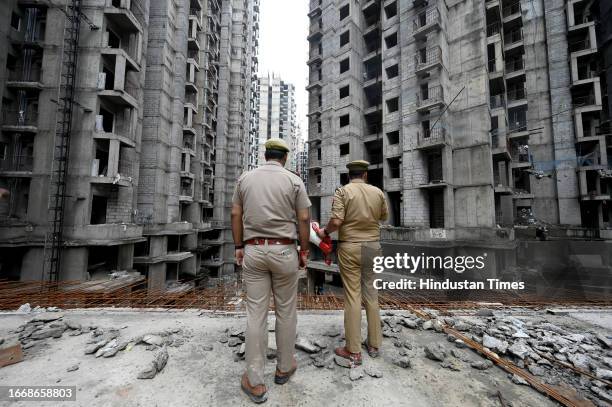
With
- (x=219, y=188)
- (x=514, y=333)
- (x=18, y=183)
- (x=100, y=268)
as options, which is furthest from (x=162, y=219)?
(x=514, y=333)

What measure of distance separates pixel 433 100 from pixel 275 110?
74.3 metres

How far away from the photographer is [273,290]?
2684 millimetres

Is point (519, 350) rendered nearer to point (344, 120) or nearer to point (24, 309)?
point (24, 309)

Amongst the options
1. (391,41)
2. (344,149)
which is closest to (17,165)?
(344,149)

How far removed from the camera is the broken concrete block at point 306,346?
306 centimetres

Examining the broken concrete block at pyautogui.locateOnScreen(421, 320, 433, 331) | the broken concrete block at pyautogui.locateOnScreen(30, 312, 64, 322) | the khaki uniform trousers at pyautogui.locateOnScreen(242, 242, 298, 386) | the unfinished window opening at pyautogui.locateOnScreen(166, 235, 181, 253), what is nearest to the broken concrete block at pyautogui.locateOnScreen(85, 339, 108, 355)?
the broken concrete block at pyautogui.locateOnScreen(30, 312, 64, 322)

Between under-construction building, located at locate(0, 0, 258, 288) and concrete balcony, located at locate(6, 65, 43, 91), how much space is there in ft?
0.18

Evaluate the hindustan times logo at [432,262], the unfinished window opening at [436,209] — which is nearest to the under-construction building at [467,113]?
the unfinished window opening at [436,209]

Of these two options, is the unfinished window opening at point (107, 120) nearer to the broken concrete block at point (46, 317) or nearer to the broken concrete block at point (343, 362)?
the broken concrete block at point (46, 317)

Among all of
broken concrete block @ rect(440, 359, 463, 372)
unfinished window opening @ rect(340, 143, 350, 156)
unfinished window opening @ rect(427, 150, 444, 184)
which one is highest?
unfinished window opening @ rect(340, 143, 350, 156)

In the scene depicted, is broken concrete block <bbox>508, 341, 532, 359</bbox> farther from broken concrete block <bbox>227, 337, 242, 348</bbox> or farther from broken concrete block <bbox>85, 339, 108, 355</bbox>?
broken concrete block <bbox>85, 339, 108, 355</bbox>

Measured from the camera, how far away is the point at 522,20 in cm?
2473

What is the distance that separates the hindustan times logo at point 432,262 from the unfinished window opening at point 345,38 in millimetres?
22339

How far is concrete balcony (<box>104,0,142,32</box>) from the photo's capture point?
1514 cm
